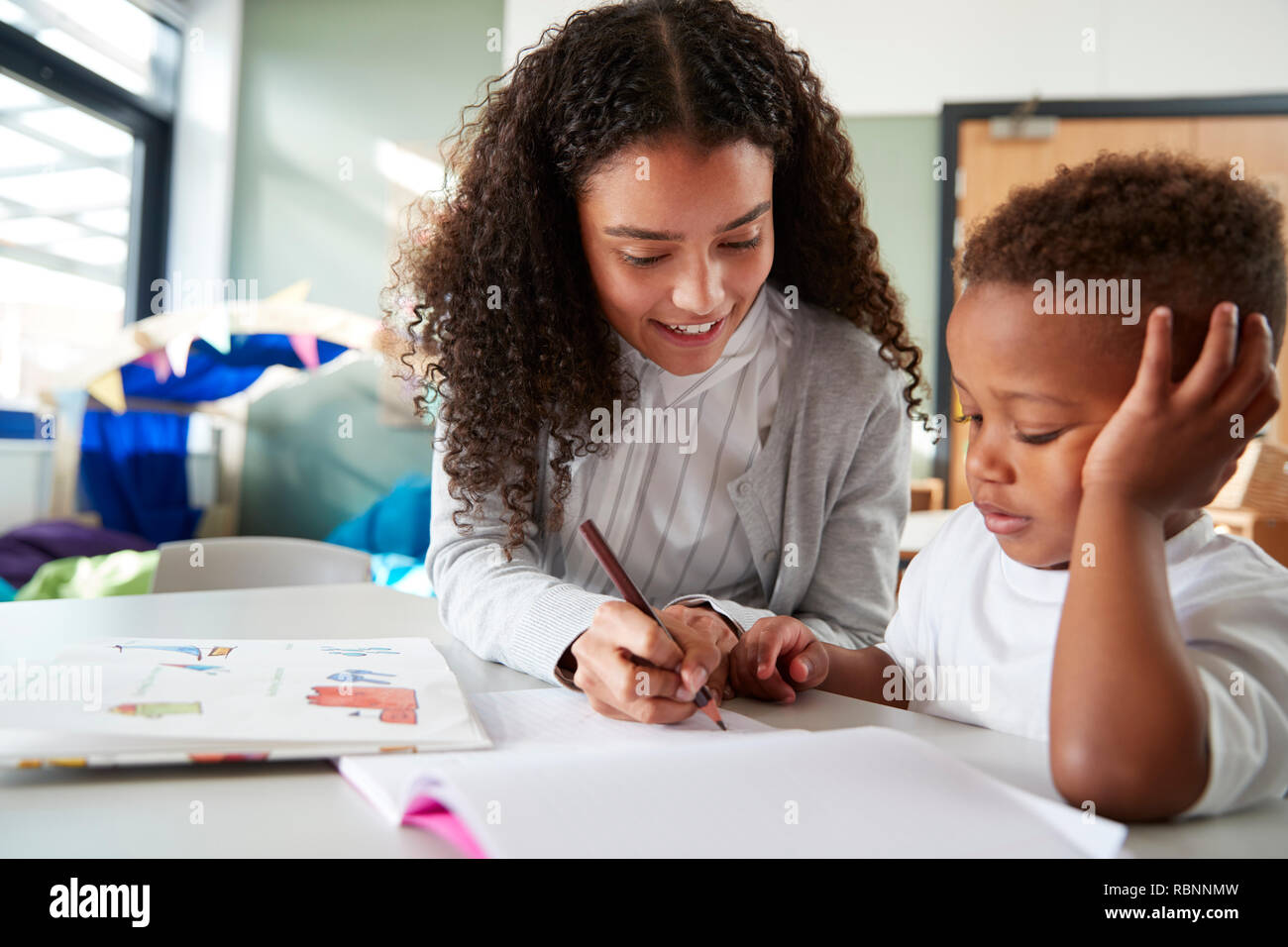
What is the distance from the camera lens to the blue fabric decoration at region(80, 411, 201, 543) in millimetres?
3277

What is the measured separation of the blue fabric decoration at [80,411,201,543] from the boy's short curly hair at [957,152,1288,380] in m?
3.31

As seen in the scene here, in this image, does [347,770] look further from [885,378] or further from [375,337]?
[375,337]

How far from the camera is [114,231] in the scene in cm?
371

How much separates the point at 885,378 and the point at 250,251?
140 inches

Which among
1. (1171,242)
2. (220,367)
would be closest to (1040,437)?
(1171,242)

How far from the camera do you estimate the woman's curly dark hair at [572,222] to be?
94 cm

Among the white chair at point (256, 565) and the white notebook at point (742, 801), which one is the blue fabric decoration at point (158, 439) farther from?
the white notebook at point (742, 801)

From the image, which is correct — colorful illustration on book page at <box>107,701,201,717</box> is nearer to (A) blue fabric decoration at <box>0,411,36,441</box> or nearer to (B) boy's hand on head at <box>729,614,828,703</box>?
(B) boy's hand on head at <box>729,614,828,703</box>

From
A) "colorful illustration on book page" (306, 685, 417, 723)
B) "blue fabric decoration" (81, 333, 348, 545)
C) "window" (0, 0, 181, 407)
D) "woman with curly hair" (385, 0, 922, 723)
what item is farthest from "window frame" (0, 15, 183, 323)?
"colorful illustration on book page" (306, 685, 417, 723)

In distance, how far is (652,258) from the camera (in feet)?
3.05

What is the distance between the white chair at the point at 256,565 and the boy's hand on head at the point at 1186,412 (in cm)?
126

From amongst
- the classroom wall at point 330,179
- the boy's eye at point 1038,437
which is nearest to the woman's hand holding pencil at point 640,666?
the boy's eye at point 1038,437

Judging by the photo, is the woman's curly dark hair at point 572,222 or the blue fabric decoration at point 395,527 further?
the blue fabric decoration at point 395,527

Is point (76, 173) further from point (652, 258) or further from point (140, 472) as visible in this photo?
point (652, 258)
